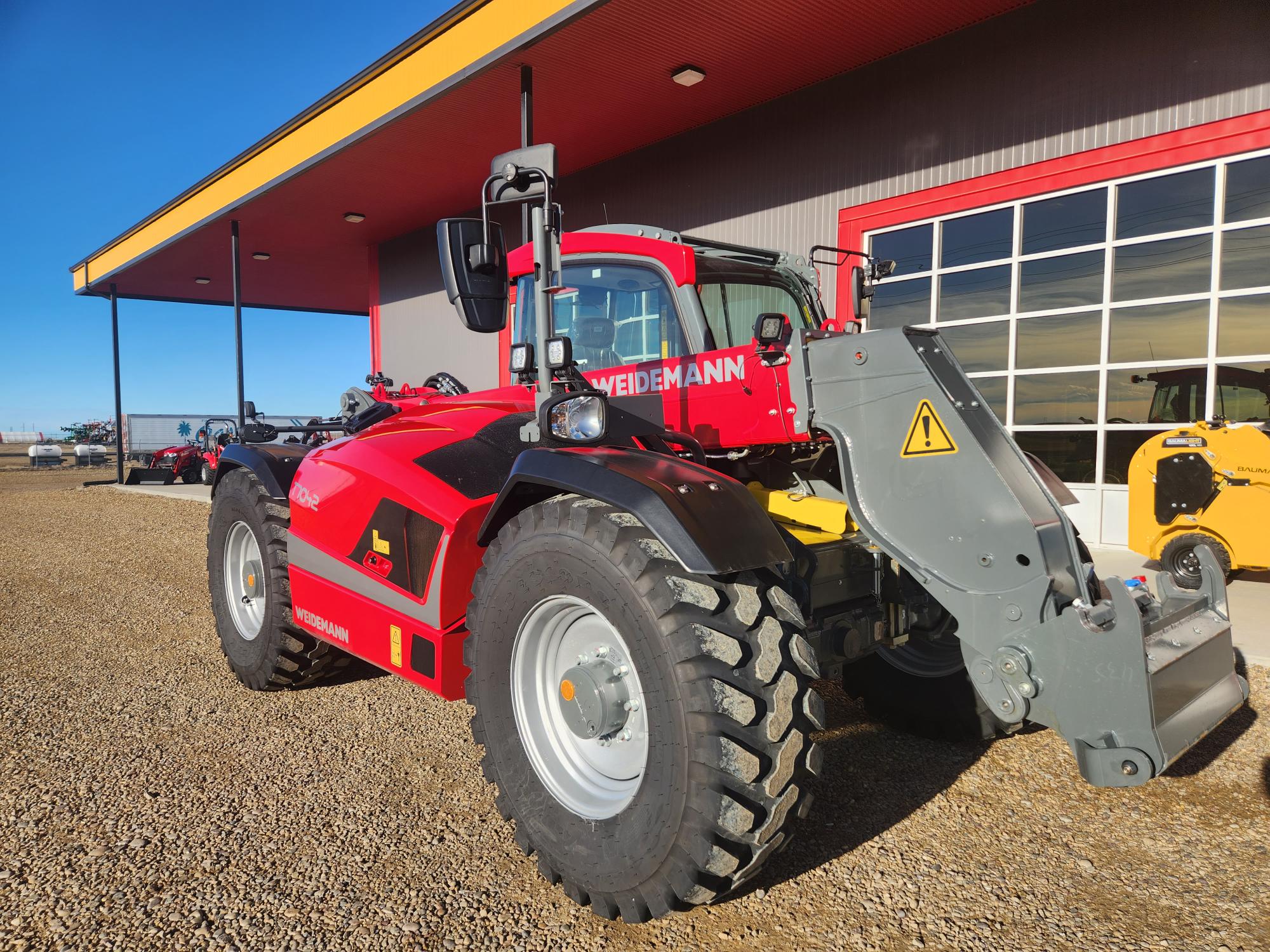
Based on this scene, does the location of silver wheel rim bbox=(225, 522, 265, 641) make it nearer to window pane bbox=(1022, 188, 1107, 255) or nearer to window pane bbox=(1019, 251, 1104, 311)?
window pane bbox=(1019, 251, 1104, 311)

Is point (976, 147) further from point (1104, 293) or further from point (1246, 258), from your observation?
point (1246, 258)

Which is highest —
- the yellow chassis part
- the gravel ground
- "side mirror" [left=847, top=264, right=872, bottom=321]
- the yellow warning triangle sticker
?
"side mirror" [left=847, top=264, right=872, bottom=321]

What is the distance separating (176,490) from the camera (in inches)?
727

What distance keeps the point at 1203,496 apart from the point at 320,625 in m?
5.79

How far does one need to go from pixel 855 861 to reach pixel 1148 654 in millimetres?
1088

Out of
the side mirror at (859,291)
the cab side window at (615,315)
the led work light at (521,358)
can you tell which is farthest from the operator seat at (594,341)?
the side mirror at (859,291)

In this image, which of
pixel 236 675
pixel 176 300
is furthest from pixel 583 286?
pixel 176 300

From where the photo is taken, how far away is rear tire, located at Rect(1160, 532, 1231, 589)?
5547 millimetres

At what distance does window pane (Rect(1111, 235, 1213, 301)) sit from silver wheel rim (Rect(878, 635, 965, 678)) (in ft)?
18.0

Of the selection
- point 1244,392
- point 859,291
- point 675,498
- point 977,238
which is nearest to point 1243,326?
point 1244,392

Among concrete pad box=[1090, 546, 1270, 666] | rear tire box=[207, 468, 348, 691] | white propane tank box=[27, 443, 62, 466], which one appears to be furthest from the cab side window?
white propane tank box=[27, 443, 62, 466]

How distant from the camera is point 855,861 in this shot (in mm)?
2527

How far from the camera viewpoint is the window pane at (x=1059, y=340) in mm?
7449

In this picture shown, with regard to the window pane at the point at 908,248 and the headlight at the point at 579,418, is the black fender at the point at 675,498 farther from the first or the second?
the window pane at the point at 908,248
